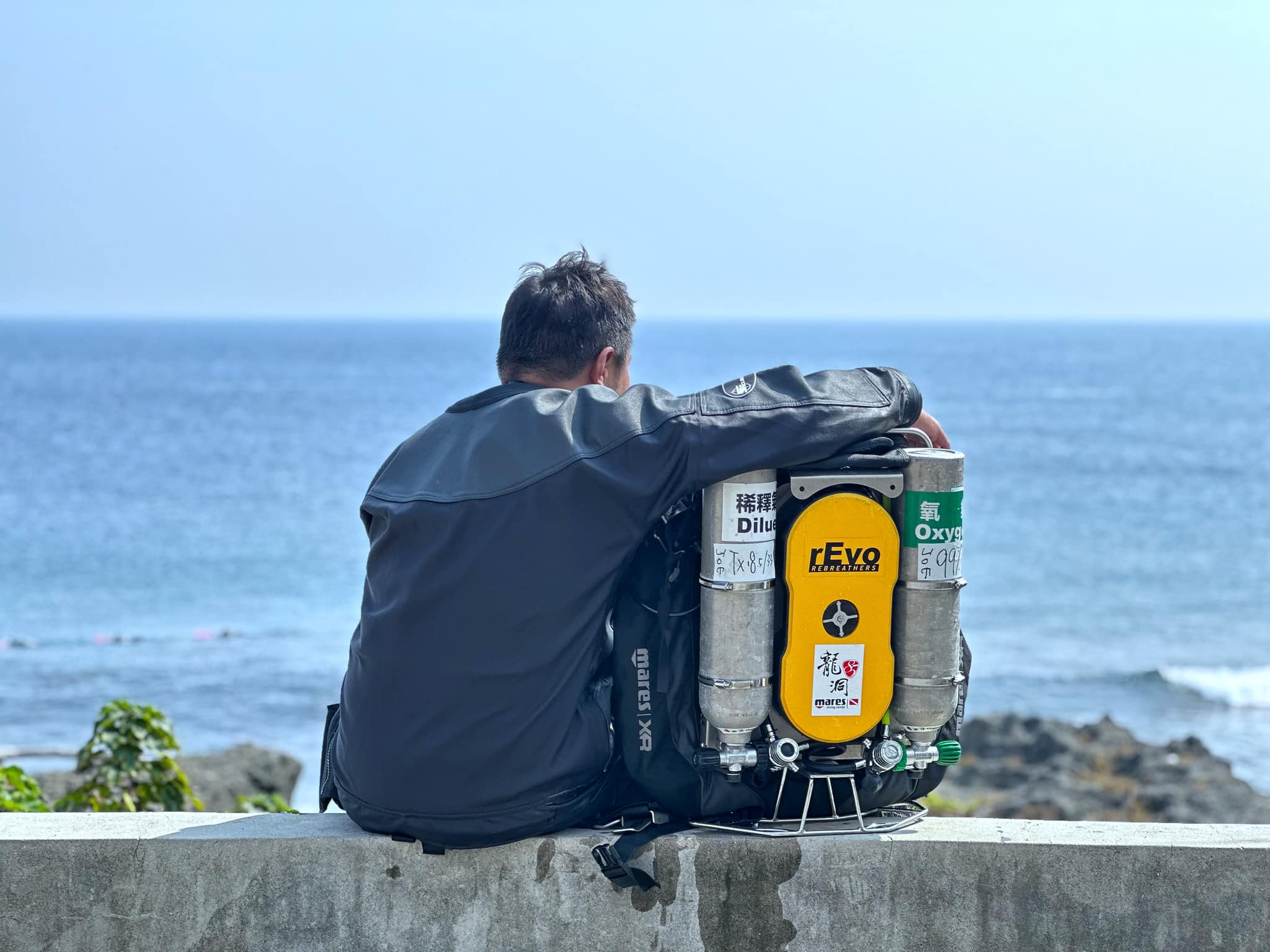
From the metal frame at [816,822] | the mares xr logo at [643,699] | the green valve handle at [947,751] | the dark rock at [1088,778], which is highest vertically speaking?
the mares xr logo at [643,699]

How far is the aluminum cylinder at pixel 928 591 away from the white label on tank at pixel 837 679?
13 cm

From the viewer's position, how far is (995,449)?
55.3 meters

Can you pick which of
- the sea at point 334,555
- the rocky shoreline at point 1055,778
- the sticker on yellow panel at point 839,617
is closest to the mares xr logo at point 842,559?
the sticker on yellow panel at point 839,617

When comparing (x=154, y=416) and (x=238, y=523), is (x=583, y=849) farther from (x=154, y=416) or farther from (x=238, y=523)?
(x=154, y=416)

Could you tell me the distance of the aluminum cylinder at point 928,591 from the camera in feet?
10.4

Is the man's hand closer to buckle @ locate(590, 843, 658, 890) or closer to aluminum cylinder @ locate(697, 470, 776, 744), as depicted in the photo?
aluminum cylinder @ locate(697, 470, 776, 744)

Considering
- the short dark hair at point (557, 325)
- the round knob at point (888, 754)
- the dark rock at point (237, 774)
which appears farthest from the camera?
the dark rock at point (237, 774)

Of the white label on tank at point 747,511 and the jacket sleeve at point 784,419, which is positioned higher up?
the jacket sleeve at point 784,419

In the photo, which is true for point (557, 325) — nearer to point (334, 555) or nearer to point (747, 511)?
point (747, 511)

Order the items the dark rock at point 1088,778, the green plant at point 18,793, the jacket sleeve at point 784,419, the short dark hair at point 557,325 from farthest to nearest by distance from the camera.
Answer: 1. the dark rock at point 1088,778
2. the green plant at point 18,793
3. the short dark hair at point 557,325
4. the jacket sleeve at point 784,419

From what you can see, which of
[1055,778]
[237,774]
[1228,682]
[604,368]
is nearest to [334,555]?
[237,774]

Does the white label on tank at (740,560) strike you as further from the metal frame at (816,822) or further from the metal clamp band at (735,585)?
the metal frame at (816,822)

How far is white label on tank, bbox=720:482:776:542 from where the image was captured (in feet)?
10.1

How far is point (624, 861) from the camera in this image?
3.13 m
